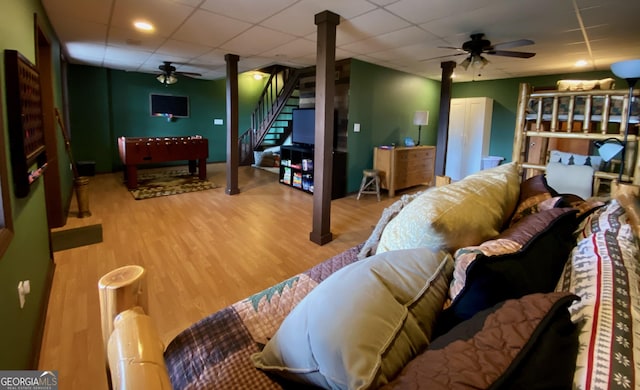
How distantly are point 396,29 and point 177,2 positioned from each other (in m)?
2.20

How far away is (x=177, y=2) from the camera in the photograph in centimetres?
298

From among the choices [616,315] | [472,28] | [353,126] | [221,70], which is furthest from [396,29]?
[221,70]

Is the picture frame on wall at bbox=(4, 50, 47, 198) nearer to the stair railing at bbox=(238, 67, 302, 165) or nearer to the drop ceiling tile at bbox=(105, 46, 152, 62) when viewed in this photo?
the drop ceiling tile at bbox=(105, 46, 152, 62)

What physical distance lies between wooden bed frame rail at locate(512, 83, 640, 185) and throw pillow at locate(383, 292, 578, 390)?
176 centimetres

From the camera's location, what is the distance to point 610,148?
184 cm

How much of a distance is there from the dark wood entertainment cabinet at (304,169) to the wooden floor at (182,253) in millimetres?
256

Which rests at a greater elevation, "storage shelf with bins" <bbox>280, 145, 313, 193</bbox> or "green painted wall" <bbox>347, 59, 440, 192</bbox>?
"green painted wall" <bbox>347, 59, 440, 192</bbox>

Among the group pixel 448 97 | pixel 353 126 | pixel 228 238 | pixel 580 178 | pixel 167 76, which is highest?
pixel 167 76

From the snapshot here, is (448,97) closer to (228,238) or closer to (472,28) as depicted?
(472,28)

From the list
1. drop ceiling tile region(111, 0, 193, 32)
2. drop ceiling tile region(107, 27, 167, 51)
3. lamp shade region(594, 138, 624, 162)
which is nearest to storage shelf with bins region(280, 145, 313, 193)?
drop ceiling tile region(107, 27, 167, 51)

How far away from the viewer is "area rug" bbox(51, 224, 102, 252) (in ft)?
10.5

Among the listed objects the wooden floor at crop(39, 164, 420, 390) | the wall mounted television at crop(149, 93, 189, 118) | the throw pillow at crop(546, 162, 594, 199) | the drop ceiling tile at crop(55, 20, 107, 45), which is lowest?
the wooden floor at crop(39, 164, 420, 390)

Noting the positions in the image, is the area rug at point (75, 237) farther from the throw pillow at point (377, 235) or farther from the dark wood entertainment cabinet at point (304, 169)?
the dark wood entertainment cabinet at point (304, 169)

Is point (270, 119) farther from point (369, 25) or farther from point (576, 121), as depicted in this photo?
point (576, 121)
